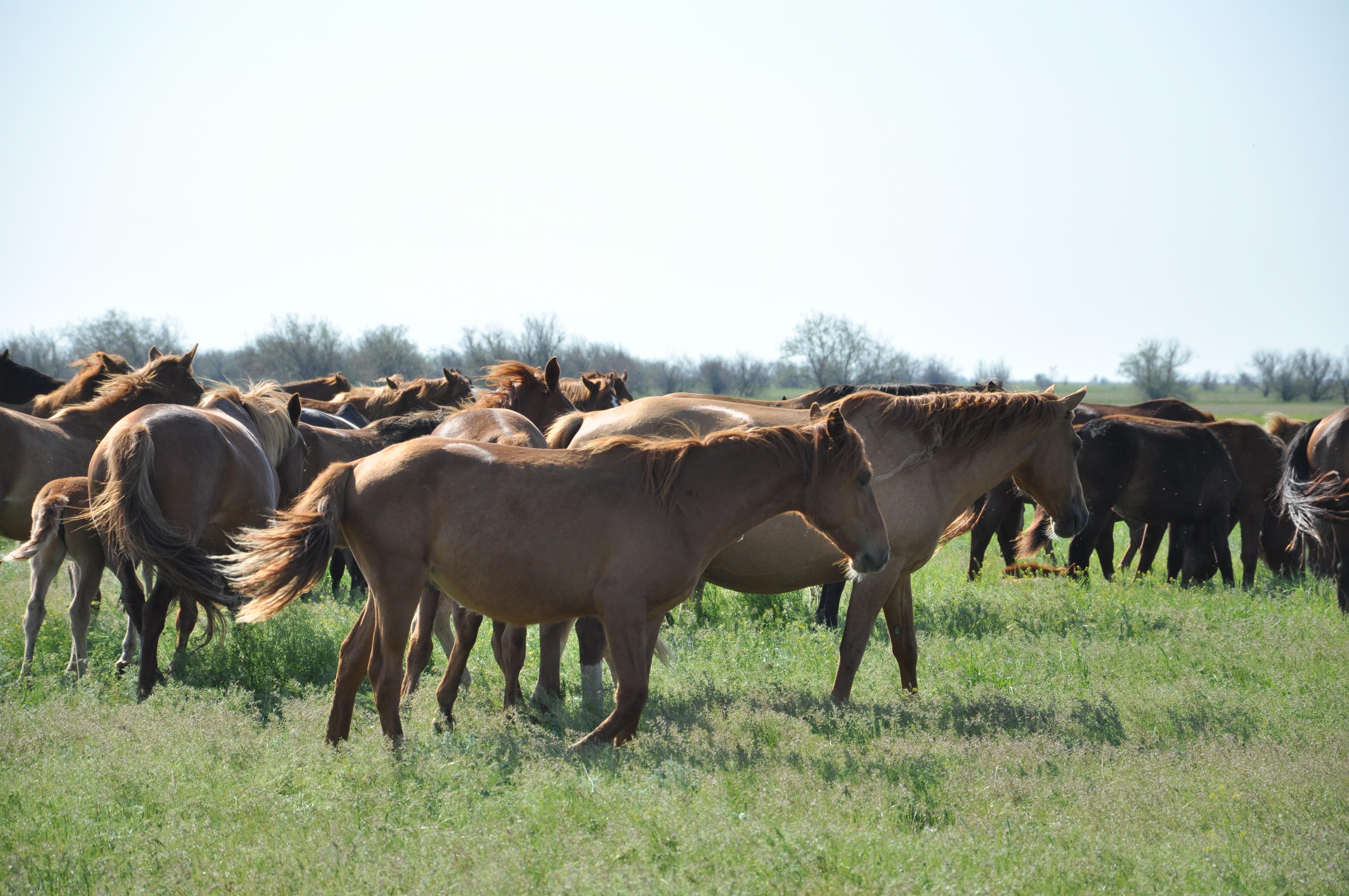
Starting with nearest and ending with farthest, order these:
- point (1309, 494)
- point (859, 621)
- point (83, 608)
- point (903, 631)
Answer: point (859, 621), point (903, 631), point (83, 608), point (1309, 494)

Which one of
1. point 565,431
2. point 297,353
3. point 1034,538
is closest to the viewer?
point 565,431

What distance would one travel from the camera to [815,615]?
31.1 ft

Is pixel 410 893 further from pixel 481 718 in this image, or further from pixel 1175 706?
pixel 1175 706

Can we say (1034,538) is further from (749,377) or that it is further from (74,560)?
(749,377)

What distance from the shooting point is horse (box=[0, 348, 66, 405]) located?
12.3 meters

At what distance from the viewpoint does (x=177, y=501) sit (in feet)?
20.9

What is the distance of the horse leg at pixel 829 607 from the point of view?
29.7 feet

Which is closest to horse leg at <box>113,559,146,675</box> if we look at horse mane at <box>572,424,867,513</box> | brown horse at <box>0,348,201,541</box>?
brown horse at <box>0,348,201,541</box>

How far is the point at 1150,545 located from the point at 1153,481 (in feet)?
7.87

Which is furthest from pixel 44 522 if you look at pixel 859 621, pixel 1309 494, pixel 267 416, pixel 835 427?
pixel 1309 494

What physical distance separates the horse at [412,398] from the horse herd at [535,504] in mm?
2888

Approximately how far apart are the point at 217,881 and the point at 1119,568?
12.0 meters

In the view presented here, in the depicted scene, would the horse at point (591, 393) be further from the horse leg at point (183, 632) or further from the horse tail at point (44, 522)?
the horse tail at point (44, 522)

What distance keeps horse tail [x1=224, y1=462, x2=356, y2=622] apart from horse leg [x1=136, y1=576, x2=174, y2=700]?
1966 millimetres
